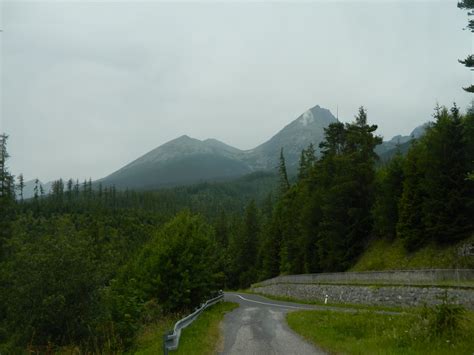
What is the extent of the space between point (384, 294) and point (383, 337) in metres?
14.1

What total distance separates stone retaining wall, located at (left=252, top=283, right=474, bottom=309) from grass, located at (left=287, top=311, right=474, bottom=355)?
1264 mm

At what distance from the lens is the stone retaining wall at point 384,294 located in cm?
1852

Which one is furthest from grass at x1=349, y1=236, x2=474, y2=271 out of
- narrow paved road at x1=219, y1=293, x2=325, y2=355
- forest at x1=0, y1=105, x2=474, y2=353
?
narrow paved road at x1=219, y1=293, x2=325, y2=355

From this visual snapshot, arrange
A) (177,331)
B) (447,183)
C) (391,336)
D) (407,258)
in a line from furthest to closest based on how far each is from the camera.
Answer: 1. (407,258)
2. (447,183)
3. (177,331)
4. (391,336)

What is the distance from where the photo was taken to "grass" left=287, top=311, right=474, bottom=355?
11.0 m

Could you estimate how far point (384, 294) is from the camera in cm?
2622

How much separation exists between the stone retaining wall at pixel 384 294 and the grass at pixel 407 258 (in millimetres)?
5099

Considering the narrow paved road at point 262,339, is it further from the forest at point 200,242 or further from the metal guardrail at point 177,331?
the forest at point 200,242

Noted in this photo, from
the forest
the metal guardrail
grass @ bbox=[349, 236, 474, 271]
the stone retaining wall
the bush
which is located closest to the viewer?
the metal guardrail

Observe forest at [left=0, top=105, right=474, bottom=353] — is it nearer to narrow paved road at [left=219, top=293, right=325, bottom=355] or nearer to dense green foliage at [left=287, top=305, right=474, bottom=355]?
narrow paved road at [left=219, top=293, right=325, bottom=355]

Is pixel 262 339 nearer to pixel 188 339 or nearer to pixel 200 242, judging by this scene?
pixel 188 339

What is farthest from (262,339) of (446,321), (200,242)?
(200,242)

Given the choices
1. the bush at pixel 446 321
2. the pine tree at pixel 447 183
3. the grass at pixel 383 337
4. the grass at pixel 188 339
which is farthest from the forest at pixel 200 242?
the bush at pixel 446 321

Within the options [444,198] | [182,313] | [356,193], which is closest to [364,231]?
[356,193]
